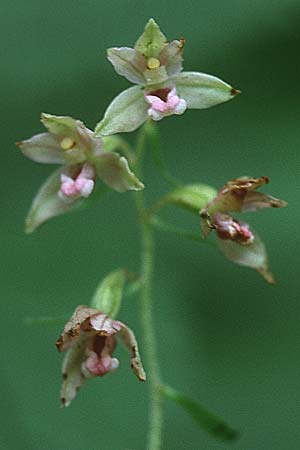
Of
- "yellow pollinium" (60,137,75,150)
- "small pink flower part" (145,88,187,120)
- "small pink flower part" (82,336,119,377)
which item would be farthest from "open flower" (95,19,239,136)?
"small pink flower part" (82,336,119,377)

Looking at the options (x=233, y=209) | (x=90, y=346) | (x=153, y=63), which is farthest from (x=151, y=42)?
(x=90, y=346)

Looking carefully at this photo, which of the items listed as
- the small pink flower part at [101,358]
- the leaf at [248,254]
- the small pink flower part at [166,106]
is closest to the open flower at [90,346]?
the small pink flower part at [101,358]

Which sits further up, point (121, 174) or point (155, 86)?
point (155, 86)

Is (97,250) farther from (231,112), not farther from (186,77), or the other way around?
(186,77)

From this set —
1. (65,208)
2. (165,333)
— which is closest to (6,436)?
(165,333)

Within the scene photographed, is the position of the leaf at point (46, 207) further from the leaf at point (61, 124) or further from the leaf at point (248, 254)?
the leaf at point (248, 254)

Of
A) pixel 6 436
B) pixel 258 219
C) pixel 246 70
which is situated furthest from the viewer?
pixel 246 70

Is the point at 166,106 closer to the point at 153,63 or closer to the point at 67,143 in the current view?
the point at 153,63
